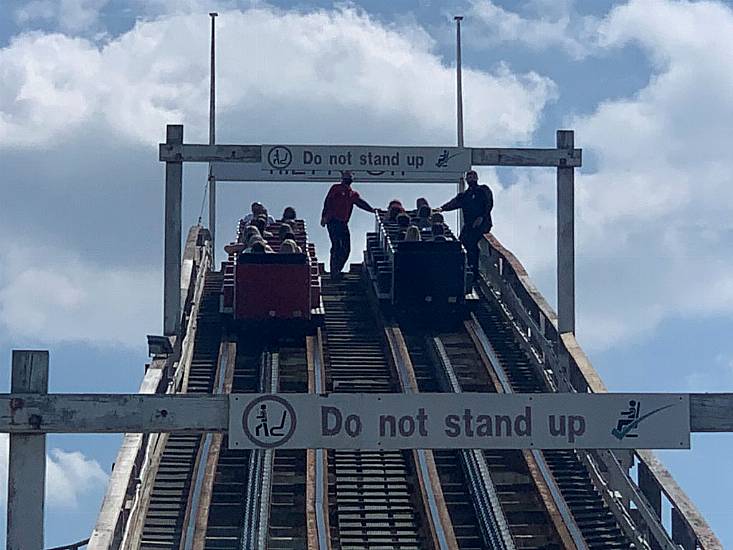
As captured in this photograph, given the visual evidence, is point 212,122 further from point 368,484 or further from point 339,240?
point 368,484

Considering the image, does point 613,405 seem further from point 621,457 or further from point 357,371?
point 357,371

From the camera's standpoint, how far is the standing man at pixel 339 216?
2605 cm

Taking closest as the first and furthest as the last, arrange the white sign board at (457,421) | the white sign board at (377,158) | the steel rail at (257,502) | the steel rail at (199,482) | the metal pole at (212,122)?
1. the white sign board at (457,421)
2. the steel rail at (199,482)
3. the steel rail at (257,502)
4. the white sign board at (377,158)
5. the metal pole at (212,122)

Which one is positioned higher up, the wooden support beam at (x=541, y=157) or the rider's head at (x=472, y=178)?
the rider's head at (x=472, y=178)

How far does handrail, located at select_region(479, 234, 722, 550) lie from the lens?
13555mm

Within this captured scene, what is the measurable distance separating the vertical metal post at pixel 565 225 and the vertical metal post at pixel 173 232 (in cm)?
512

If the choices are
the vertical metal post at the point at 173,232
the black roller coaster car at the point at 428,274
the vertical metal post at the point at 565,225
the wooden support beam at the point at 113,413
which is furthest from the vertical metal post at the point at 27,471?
the black roller coaster car at the point at 428,274

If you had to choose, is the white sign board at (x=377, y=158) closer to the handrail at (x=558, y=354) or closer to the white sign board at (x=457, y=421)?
the handrail at (x=558, y=354)

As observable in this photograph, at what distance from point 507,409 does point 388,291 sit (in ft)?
47.4

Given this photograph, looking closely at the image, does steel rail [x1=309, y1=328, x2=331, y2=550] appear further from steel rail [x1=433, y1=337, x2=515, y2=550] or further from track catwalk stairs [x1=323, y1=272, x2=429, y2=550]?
steel rail [x1=433, y1=337, x2=515, y2=550]

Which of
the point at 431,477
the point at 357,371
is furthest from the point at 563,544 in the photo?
the point at 357,371

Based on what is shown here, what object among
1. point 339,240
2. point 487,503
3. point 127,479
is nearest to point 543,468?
point 487,503

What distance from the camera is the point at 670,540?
548 inches

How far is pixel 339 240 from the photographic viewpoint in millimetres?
26406
